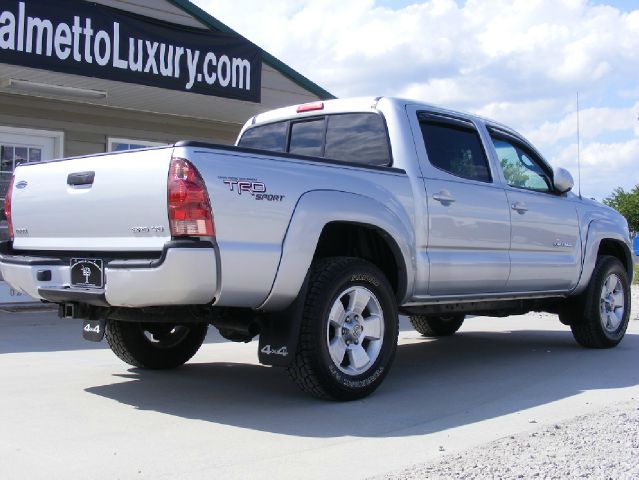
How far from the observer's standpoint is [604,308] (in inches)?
302

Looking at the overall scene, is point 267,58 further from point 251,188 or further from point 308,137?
point 251,188

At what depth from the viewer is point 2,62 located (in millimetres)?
8609

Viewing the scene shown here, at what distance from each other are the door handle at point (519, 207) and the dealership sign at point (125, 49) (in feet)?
17.0

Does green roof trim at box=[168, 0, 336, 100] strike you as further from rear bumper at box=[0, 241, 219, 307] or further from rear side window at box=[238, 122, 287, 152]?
rear bumper at box=[0, 241, 219, 307]

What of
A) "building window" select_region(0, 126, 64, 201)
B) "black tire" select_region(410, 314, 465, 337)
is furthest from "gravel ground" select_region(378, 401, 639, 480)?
"building window" select_region(0, 126, 64, 201)

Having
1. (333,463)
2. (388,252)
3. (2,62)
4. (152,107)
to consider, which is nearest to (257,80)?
(152,107)

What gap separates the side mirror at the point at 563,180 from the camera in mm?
6922

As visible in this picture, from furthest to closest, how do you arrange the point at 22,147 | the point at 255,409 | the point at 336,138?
the point at 22,147
the point at 336,138
the point at 255,409

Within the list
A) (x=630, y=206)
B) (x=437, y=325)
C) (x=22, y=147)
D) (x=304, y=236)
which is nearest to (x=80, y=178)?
(x=304, y=236)

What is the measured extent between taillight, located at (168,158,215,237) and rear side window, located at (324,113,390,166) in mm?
1803

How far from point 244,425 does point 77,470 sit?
1.10m

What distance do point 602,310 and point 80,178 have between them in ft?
17.1

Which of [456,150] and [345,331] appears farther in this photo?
[456,150]

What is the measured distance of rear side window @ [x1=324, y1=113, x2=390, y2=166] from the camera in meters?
5.81
